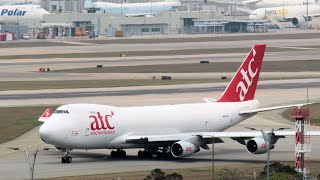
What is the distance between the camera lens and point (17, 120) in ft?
351

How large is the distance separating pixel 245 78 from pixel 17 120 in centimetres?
2545

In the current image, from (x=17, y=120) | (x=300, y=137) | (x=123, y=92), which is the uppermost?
(x=300, y=137)

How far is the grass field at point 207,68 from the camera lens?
180 m

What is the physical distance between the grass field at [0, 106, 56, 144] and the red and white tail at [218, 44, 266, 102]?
18.7 m

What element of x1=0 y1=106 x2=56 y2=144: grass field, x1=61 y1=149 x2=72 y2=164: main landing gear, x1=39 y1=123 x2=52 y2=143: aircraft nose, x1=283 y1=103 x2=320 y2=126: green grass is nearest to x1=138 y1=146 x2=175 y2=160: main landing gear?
x1=61 y1=149 x2=72 y2=164: main landing gear

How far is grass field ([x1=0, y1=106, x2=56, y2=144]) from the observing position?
321ft

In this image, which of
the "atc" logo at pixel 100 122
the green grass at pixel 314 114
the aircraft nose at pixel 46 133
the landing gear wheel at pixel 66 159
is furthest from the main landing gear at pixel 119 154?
the green grass at pixel 314 114

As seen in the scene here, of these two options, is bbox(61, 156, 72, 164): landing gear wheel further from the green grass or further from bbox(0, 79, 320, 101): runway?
bbox(0, 79, 320, 101): runway

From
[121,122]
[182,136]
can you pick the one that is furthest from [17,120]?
[182,136]

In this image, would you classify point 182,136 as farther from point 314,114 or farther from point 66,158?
point 314,114

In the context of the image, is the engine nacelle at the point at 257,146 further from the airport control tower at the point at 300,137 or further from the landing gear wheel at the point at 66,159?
the landing gear wheel at the point at 66,159

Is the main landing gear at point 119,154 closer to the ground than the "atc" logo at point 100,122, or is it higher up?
closer to the ground

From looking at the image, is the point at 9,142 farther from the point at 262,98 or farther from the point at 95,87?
the point at 95,87

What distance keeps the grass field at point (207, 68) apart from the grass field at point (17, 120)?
6361 centimetres
